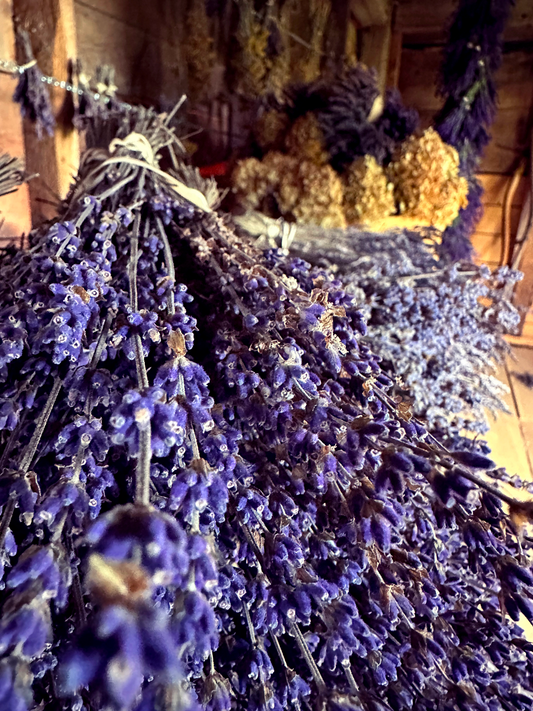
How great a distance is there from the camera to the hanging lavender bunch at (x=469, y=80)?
1721 millimetres

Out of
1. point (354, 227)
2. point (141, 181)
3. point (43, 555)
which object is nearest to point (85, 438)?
point (43, 555)

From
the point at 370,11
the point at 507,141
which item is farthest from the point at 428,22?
the point at 507,141

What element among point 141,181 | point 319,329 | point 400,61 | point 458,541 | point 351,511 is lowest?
point 458,541

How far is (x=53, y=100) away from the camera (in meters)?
1.01

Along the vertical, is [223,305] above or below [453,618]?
above

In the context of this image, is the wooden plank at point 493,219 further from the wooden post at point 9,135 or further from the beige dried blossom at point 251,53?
the wooden post at point 9,135

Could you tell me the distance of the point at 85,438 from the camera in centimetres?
34

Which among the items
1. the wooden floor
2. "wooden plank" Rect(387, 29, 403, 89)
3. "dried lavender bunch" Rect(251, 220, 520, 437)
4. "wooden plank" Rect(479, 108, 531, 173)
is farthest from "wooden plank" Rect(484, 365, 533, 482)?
"wooden plank" Rect(387, 29, 403, 89)

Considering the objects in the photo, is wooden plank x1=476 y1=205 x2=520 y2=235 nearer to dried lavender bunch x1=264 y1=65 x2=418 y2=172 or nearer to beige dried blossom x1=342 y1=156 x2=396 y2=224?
dried lavender bunch x1=264 y1=65 x2=418 y2=172

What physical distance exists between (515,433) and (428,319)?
578 millimetres

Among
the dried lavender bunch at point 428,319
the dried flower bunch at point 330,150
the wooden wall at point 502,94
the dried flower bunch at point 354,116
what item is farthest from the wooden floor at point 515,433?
the wooden wall at point 502,94

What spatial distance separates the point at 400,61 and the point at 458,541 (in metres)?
2.21

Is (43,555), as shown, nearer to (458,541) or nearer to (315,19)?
(458,541)

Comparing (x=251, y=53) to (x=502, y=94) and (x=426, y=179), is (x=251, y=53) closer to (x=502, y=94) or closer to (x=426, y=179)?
(x=426, y=179)
